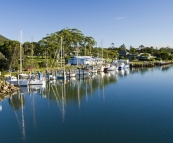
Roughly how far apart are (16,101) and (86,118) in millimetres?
10258

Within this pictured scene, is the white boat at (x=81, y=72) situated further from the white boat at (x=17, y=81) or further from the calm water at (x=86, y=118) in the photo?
the calm water at (x=86, y=118)

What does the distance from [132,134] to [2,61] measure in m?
35.8

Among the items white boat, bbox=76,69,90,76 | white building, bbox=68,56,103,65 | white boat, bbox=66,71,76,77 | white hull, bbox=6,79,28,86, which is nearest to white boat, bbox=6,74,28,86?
white hull, bbox=6,79,28,86

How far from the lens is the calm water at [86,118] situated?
49.7 feet

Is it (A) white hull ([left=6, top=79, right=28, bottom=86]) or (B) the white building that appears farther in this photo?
(B) the white building

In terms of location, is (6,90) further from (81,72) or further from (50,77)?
(81,72)

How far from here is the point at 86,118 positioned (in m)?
19.3

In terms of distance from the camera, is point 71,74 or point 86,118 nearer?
point 86,118

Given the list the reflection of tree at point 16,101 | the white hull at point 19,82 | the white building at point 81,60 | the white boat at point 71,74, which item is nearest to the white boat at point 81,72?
the white boat at point 71,74

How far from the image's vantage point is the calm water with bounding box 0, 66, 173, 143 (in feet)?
49.7

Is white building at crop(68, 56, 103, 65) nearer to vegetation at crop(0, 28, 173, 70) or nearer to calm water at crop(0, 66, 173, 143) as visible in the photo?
vegetation at crop(0, 28, 173, 70)

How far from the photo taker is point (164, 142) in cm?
1416

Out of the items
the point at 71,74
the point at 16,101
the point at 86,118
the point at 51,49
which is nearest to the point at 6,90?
the point at 16,101

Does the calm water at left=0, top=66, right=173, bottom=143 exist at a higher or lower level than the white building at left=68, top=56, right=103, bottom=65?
lower
